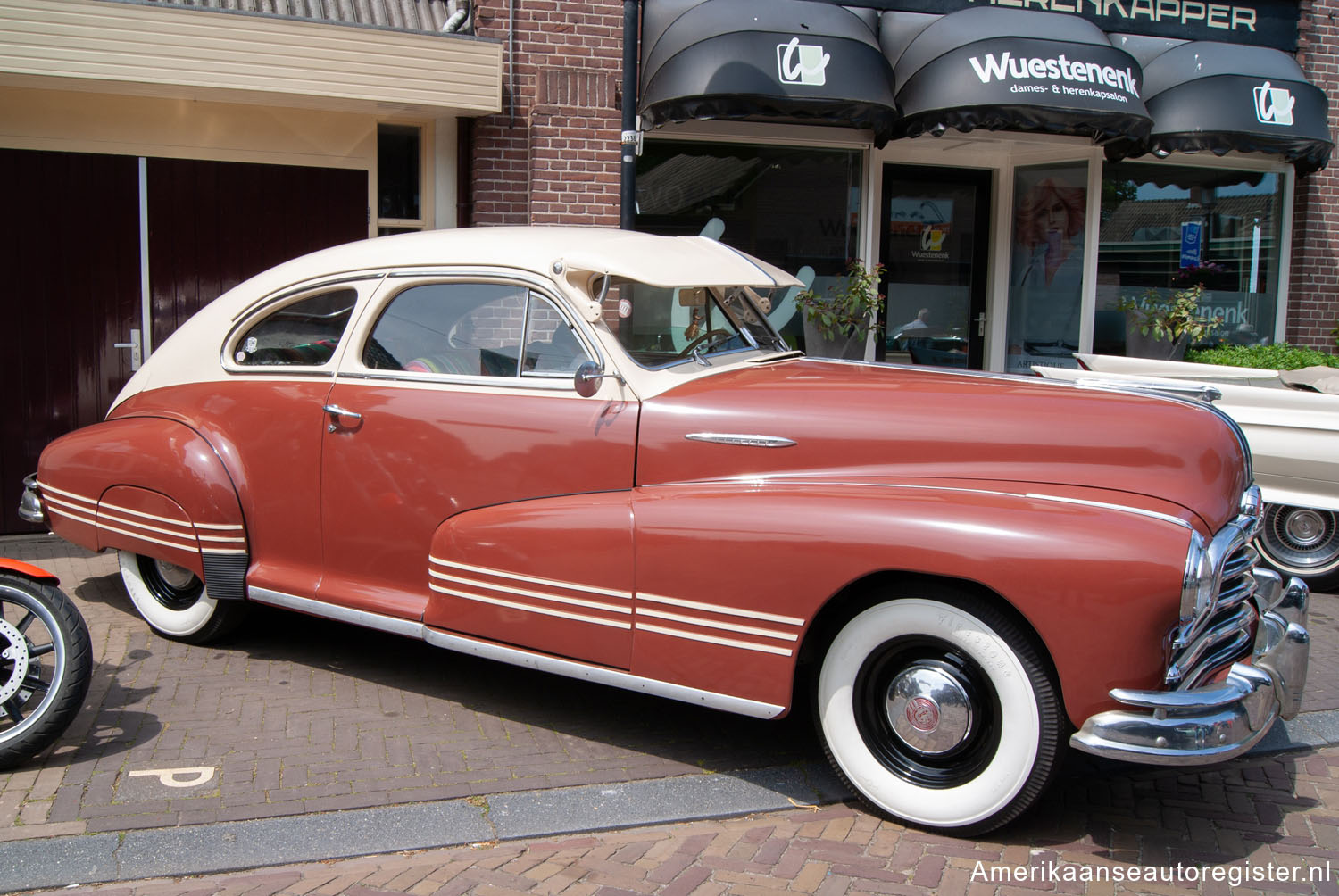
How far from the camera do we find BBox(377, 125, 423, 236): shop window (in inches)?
317

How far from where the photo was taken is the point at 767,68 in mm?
7434

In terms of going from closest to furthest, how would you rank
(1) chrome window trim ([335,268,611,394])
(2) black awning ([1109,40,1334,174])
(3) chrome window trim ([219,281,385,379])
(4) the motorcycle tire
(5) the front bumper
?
(5) the front bumper, (4) the motorcycle tire, (1) chrome window trim ([335,268,611,394]), (3) chrome window trim ([219,281,385,379]), (2) black awning ([1109,40,1334,174])

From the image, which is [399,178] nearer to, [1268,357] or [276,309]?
[276,309]

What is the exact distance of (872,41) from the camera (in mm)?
7883

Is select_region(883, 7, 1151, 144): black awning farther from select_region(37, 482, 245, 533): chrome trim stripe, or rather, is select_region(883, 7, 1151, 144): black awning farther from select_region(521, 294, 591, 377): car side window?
select_region(37, 482, 245, 533): chrome trim stripe

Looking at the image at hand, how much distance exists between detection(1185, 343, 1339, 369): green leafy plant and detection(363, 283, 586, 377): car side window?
6729 millimetres

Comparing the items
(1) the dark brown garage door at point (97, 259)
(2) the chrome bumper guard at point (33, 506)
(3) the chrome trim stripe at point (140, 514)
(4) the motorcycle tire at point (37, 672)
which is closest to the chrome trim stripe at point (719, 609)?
(4) the motorcycle tire at point (37, 672)

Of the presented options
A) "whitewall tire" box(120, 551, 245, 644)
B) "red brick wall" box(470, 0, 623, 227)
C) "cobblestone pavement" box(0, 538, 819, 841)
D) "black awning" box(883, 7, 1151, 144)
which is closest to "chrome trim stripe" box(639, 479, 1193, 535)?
"cobblestone pavement" box(0, 538, 819, 841)

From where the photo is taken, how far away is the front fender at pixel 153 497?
4.69 metres

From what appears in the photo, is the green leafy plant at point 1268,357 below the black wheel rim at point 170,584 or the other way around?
A: the other way around

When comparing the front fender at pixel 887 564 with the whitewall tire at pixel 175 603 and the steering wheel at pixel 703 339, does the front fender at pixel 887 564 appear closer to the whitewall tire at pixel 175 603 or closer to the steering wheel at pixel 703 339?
the steering wheel at pixel 703 339

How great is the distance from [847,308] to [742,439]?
17.0 feet

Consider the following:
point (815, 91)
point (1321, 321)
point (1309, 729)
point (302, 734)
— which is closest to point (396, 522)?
point (302, 734)

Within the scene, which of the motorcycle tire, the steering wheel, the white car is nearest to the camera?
the motorcycle tire
